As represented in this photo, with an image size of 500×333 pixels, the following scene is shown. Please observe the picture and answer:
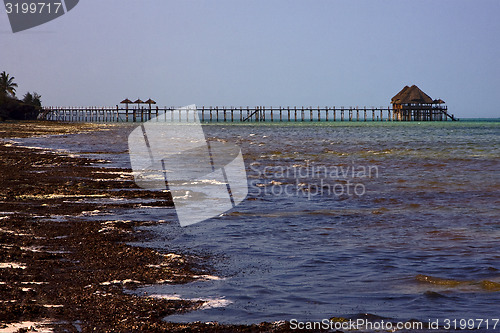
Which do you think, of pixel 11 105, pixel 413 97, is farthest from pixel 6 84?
pixel 413 97

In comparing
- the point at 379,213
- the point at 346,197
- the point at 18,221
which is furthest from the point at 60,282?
the point at 346,197

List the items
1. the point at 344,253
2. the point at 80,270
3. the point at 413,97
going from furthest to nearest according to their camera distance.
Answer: the point at 413,97
the point at 344,253
the point at 80,270

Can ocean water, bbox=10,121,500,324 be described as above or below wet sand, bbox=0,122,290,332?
below

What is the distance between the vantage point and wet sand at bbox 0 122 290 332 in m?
3.67

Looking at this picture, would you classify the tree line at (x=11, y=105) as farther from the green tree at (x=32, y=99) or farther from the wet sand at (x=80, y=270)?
the wet sand at (x=80, y=270)

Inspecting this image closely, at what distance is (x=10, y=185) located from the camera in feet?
35.2

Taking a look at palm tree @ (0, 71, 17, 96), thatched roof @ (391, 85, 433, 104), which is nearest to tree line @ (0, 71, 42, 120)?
palm tree @ (0, 71, 17, 96)

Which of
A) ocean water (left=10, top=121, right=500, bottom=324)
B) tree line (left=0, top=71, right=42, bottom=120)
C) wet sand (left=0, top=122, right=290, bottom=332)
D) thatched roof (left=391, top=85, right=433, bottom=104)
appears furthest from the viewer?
thatched roof (left=391, top=85, right=433, bottom=104)

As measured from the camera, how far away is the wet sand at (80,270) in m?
3.67

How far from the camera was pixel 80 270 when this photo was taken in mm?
4906

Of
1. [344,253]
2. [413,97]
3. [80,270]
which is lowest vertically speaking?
[344,253]

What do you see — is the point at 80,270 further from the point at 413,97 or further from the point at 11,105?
the point at 413,97

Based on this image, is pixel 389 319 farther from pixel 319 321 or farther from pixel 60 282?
pixel 60 282

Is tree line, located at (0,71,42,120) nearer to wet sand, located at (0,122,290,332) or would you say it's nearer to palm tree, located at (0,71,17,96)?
palm tree, located at (0,71,17,96)
